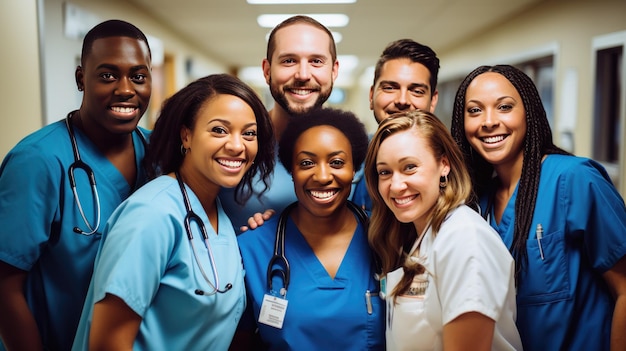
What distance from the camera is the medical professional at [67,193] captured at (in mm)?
1075

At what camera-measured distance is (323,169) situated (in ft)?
3.97

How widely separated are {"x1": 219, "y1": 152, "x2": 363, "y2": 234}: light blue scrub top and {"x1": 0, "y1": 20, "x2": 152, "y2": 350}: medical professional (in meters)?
0.30

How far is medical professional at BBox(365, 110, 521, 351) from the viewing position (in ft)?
3.02

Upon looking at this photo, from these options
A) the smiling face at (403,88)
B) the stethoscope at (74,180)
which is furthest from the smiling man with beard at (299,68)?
the stethoscope at (74,180)

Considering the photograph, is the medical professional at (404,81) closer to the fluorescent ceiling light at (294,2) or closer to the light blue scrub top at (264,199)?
the light blue scrub top at (264,199)

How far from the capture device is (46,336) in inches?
45.9

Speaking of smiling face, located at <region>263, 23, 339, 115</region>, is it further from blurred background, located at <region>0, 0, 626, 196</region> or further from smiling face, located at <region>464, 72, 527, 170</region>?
smiling face, located at <region>464, 72, 527, 170</region>

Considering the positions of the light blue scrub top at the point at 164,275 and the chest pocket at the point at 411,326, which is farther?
the chest pocket at the point at 411,326

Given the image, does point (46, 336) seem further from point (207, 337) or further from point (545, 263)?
point (545, 263)

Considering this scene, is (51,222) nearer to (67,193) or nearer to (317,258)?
(67,193)

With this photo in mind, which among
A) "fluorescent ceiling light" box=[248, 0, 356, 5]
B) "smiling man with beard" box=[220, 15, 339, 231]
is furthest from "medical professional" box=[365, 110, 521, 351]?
"fluorescent ceiling light" box=[248, 0, 356, 5]

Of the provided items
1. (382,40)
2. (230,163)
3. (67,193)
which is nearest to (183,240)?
(230,163)

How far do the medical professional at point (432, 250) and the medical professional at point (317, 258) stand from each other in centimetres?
7

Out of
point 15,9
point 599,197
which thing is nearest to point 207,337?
point 599,197
